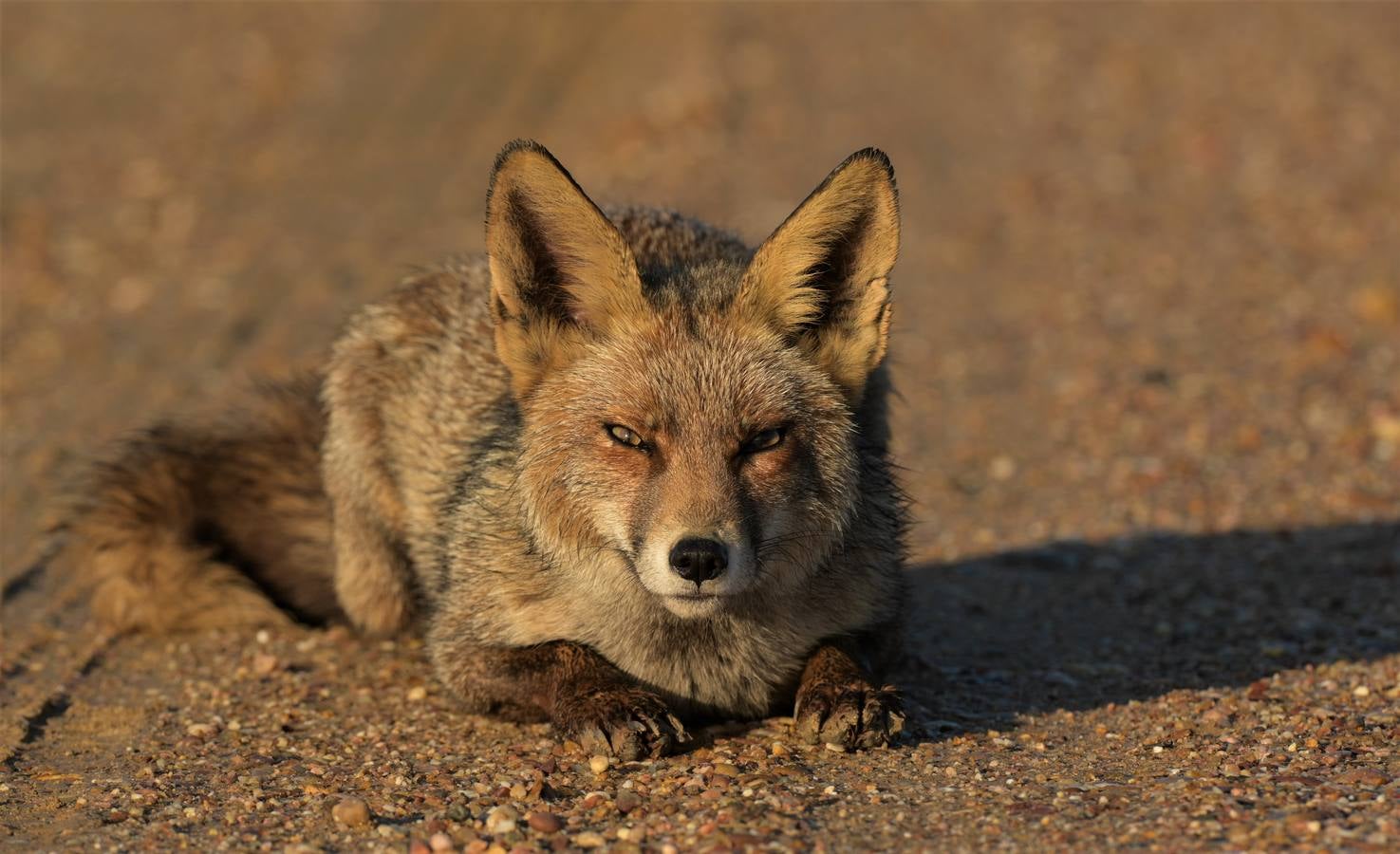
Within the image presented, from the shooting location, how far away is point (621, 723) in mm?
5883

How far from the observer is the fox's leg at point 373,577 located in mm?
7730

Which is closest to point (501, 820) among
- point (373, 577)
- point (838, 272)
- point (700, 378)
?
point (700, 378)

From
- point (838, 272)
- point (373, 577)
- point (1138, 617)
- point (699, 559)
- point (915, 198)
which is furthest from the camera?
point (915, 198)

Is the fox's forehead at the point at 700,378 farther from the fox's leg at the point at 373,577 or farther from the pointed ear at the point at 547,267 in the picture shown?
the fox's leg at the point at 373,577

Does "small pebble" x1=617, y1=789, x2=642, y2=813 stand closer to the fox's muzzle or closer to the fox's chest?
the fox's chest

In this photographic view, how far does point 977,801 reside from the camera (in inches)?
212

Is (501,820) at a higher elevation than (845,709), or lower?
lower

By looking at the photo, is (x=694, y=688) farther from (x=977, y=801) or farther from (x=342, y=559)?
(x=342, y=559)

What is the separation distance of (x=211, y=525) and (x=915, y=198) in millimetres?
8988

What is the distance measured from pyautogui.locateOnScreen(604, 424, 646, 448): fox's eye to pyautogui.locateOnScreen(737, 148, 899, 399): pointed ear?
2.26 feet

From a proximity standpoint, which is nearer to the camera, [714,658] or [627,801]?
[627,801]

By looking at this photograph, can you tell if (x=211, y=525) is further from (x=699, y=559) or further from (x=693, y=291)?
(x=699, y=559)

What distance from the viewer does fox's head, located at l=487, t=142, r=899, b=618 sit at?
221 inches

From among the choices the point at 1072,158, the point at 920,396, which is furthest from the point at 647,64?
the point at 920,396
